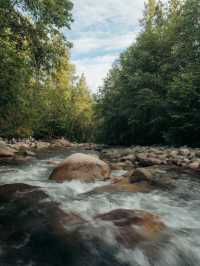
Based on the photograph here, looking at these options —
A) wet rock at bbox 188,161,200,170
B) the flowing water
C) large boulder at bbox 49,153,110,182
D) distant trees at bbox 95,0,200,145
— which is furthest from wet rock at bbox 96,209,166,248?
distant trees at bbox 95,0,200,145

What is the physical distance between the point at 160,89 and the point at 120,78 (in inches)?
161

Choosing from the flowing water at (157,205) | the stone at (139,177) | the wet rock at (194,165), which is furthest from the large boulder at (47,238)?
the wet rock at (194,165)

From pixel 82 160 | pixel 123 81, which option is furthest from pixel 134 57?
pixel 82 160

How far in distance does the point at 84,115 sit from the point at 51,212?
28051 mm

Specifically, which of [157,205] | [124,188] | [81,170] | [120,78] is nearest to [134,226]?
[157,205]

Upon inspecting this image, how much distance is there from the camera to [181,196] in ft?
18.8

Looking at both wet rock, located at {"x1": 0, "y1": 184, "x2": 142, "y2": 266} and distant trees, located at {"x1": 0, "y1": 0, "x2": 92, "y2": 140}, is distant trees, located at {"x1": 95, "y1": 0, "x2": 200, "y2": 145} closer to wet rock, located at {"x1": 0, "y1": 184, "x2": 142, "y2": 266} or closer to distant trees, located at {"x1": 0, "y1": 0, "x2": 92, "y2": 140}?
distant trees, located at {"x1": 0, "y1": 0, "x2": 92, "y2": 140}

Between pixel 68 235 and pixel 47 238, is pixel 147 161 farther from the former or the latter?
pixel 47 238

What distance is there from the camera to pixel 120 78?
2062 centimetres

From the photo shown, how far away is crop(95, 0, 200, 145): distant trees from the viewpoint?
14234 millimetres

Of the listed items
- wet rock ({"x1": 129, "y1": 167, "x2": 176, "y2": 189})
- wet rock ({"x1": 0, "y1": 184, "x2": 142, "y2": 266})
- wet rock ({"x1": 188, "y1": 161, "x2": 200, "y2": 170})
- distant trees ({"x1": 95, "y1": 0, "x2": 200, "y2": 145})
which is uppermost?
distant trees ({"x1": 95, "y1": 0, "x2": 200, "y2": 145})

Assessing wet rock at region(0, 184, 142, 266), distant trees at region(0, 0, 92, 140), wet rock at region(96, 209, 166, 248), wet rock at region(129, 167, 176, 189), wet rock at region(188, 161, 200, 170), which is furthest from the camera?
distant trees at region(0, 0, 92, 140)

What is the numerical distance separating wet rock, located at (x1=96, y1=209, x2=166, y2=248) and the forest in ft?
25.9

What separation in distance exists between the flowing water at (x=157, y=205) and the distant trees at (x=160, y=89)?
7.36 meters
